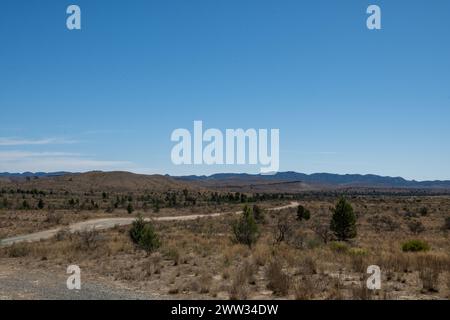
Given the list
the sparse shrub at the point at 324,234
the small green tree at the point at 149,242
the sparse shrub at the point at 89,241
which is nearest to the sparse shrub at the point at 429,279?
the small green tree at the point at 149,242

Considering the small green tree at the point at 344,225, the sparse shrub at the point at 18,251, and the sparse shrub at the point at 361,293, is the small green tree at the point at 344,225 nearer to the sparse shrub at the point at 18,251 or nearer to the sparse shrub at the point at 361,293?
the sparse shrub at the point at 18,251

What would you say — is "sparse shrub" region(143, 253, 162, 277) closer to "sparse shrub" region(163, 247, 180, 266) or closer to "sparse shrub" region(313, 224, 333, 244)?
"sparse shrub" region(163, 247, 180, 266)

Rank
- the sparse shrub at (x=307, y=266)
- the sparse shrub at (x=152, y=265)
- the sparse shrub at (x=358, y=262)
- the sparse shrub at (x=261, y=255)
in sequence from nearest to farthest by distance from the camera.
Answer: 1. the sparse shrub at (x=307, y=266)
2. the sparse shrub at (x=358, y=262)
3. the sparse shrub at (x=152, y=265)
4. the sparse shrub at (x=261, y=255)

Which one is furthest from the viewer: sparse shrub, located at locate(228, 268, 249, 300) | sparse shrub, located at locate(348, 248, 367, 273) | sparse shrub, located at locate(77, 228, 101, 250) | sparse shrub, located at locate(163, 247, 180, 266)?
sparse shrub, located at locate(77, 228, 101, 250)

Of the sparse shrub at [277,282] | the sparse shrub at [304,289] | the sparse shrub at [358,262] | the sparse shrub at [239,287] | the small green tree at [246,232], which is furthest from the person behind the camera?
the small green tree at [246,232]

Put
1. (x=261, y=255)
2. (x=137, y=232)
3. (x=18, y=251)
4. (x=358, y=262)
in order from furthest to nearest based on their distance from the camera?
1. (x=137, y=232)
2. (x=18, y=251)
3. (x=261, y=255)
4. (x=358, y=262)

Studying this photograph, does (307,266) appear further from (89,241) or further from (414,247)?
(89,241)

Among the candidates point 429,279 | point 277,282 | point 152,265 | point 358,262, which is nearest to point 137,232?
point 152,265

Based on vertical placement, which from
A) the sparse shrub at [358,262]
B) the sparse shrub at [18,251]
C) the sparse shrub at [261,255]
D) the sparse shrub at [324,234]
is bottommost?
the sparse shrub at [324,234]

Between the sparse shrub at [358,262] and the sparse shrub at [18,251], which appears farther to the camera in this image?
the sparse shrub at [18,251]

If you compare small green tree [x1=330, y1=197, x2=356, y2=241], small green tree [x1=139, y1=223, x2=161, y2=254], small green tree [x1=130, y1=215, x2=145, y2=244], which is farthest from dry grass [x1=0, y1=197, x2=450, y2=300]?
small green tree [x1=330, y1=197, x2=356, y2=241]
